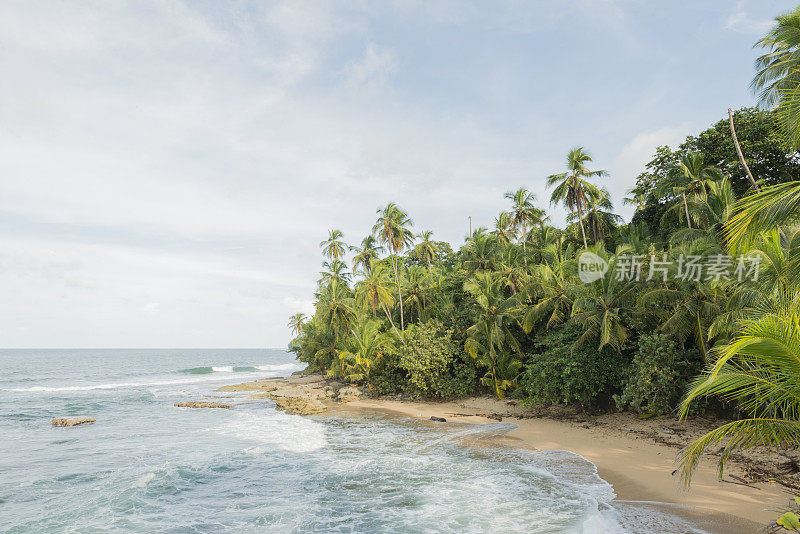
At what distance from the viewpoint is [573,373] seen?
1673 centimetres

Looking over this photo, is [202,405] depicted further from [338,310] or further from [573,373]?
[573,373]

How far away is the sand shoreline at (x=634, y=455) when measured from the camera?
8812mm

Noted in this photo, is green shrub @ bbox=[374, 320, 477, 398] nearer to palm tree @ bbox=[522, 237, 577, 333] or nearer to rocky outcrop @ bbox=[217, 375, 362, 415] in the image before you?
palm tree @ bbox=[522, 237, 577, 333]

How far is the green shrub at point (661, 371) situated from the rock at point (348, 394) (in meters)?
17.8

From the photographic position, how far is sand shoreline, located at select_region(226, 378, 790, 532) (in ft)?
28.9

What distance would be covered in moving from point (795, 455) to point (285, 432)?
17.8 m

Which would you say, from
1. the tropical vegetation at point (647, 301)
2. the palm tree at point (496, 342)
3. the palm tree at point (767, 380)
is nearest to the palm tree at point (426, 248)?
the tropical vegetation at point (647, 301)

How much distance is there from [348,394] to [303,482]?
53.0 feet

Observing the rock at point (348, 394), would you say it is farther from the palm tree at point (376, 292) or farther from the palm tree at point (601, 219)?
the palm tree at point (601, 219)

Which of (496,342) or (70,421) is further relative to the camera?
(70,421)

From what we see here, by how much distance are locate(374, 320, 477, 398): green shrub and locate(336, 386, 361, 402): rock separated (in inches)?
211

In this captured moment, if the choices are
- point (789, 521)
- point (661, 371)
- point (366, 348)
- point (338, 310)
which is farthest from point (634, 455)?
point (338, 310)

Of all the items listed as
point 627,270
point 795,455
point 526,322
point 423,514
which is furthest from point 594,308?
point 423,514

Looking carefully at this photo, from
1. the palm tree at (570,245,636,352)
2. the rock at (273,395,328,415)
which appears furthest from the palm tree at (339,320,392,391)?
the palm tree at (570,245,636,352)
